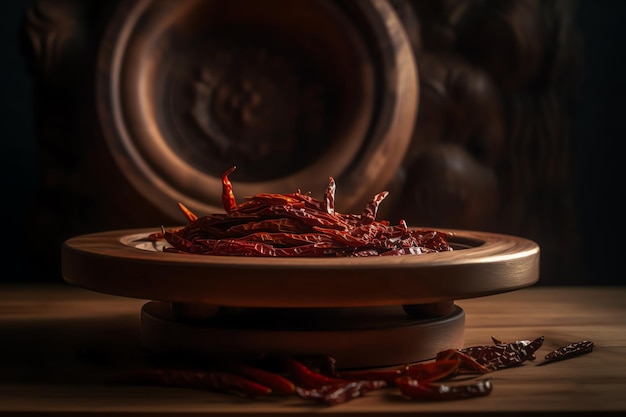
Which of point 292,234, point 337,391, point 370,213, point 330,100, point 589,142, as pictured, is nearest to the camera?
point 337,391

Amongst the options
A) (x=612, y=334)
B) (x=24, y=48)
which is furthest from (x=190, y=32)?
(x=612, y=334)

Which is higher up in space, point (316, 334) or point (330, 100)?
point (330, 100)

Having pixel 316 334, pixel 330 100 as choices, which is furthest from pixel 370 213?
pixel 330 100

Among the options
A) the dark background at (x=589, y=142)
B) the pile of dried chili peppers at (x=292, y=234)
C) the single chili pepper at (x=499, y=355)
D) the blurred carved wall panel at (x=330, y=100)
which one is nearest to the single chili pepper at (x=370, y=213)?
the pile of dried chili peppers at (x=292, y=234)

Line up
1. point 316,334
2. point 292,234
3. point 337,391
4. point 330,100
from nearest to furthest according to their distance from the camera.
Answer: point 337,391, point 316,334, point 292,234, point 330,100

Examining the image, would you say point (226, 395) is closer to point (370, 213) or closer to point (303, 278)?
point (303, 278)

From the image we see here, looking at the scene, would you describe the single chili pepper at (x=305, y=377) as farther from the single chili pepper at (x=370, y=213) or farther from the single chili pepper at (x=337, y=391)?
the single chili pepper at (x=370, y=213)

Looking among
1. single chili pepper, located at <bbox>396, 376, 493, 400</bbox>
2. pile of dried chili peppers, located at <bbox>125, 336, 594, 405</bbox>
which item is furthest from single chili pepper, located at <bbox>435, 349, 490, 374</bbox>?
single chili pepper, located at <bbox>396, 376, 493, 400</bbox>
